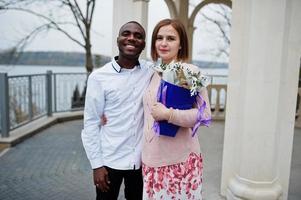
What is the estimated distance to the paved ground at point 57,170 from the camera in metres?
3.74

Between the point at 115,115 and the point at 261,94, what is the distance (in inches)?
65.3

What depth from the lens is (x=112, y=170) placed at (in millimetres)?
2080

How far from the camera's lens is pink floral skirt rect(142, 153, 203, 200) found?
1.92 m

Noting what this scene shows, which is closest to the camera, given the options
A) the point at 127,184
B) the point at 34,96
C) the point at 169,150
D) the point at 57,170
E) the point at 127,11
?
the point at 169,150

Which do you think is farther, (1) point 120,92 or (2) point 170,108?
(1) point 120,92

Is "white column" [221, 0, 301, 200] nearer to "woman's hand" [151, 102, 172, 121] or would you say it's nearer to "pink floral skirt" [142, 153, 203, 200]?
"pink floral skirt" [142, 153, 203, 200]

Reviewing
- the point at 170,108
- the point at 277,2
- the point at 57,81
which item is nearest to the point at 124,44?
the point at 170,108

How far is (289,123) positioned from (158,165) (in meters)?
1.93

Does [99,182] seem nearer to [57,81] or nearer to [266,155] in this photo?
[266,155]

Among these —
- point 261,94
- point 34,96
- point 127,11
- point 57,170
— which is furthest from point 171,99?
point 34,96

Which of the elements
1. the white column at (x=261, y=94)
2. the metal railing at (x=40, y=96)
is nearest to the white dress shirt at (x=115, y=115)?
the white column at (x=261, y=94)

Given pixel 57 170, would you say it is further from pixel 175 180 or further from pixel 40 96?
pixel 40 96

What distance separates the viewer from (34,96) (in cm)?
742

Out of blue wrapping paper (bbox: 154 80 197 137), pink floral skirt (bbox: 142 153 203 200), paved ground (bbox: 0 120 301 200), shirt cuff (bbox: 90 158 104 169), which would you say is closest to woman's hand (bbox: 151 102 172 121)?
blue wrapping paper (bbox: 154 80 197 137)
